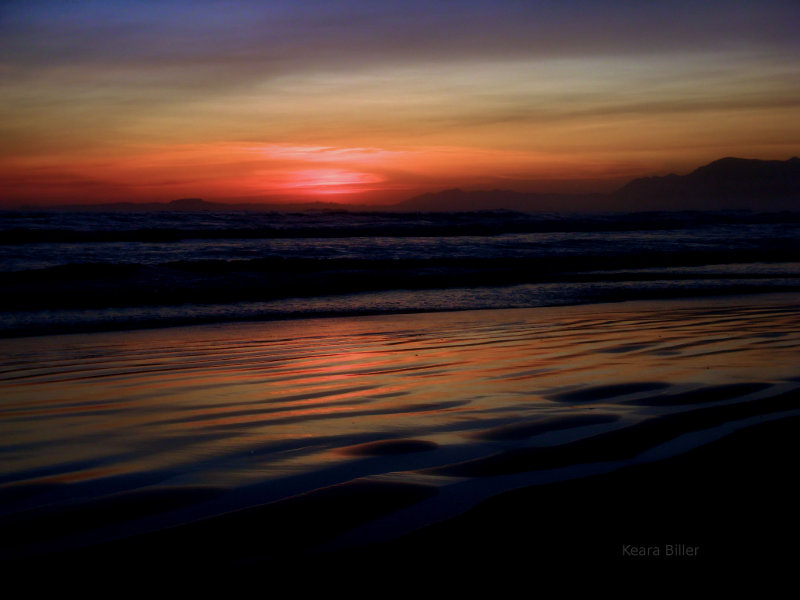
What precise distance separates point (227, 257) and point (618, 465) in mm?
17167

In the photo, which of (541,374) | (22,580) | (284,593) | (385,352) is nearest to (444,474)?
(284,593)

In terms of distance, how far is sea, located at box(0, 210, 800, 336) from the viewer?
10.8 m

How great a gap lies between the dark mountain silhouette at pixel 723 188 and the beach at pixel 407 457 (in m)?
85.8

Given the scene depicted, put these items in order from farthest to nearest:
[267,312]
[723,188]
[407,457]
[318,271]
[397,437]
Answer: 1. [723,188]
2. [318,271]
3. [267,312]
4. [397,437]
5. [407,457]

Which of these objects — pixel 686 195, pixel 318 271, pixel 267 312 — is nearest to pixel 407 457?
pixel 267 312

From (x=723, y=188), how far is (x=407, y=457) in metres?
117

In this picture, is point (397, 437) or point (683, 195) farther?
point (683, 195)

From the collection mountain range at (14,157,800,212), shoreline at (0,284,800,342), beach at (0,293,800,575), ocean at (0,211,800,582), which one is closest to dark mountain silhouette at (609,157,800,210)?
mountain range at (14,157,800,212)

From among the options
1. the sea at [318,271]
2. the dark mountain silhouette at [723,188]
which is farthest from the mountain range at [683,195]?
the sea at [318,271]

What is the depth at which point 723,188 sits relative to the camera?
353 feet

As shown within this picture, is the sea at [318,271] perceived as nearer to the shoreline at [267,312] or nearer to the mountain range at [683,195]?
the shoreline at [267,312]

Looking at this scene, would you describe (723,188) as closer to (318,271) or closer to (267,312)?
(318,271)

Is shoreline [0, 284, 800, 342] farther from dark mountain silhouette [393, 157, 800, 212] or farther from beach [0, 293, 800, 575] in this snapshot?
dark mountain silhouette [393, 157, 800, 212]

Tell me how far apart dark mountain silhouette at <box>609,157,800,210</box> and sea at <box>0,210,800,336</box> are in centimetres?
6793
